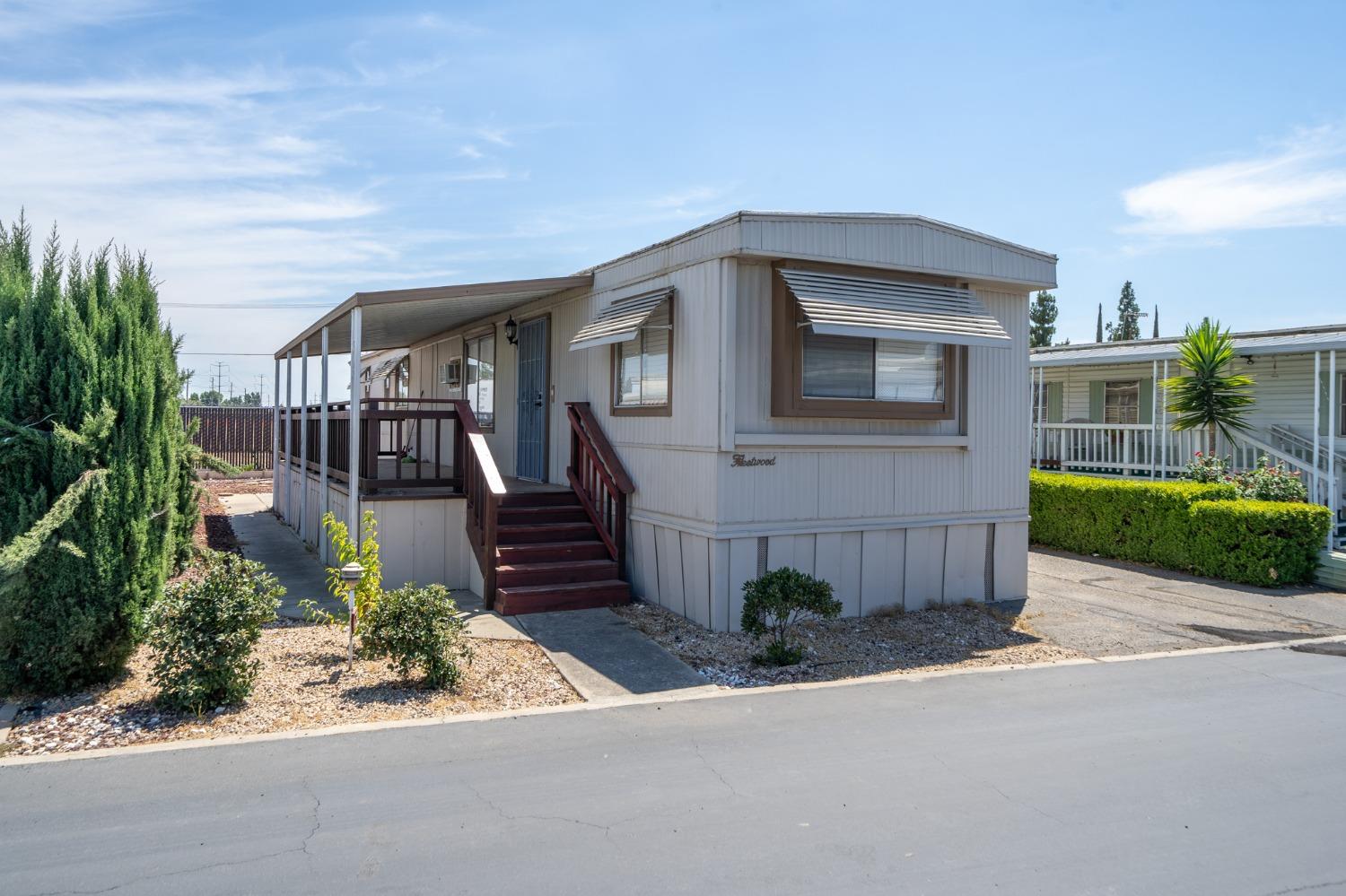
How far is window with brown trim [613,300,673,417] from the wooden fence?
20112mm

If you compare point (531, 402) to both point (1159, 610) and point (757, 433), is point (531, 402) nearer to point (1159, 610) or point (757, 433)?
point (757, 433)

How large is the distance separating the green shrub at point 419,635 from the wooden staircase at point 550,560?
6.21ft

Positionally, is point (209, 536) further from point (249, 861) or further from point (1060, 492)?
point (1060, 492)

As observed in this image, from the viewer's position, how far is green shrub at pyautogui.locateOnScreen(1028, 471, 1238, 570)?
37.0 ft

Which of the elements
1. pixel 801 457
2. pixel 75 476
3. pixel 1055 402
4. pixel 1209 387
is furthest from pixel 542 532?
pixel 1055 402

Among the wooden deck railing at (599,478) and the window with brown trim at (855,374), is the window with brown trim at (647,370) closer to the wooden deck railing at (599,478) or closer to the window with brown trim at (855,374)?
the wooden deck railing at (599,478)

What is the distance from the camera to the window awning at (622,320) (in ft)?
26.1

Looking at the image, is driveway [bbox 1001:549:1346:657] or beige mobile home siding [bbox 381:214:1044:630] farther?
driveway [bbox 1001:549:1346:657]

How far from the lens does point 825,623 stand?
25.4 feet

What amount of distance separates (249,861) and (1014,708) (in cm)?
442

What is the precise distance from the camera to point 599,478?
9.02 metres

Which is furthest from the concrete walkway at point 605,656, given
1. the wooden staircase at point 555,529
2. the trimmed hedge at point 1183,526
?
the trimmed hedge at point 1183,526

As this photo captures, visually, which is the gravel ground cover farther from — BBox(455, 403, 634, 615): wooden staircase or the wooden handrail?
the wooden handrail

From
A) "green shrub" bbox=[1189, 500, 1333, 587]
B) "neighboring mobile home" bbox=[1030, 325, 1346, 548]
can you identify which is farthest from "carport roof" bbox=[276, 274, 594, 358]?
"neighboring mobile home" bbox=[1030, 325, 1346, 548]
